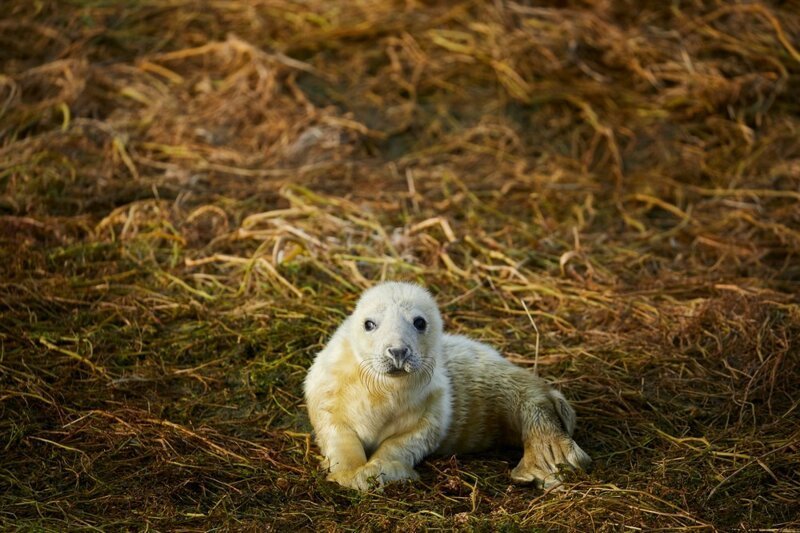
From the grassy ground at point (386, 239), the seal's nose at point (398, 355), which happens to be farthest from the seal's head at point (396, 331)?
the grassy ground at point (386, 239)

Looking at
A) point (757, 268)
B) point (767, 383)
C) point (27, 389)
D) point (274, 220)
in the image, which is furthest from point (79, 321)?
point (757, 268)

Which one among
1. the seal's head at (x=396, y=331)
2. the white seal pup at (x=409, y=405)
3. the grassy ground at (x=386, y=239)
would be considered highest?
the seal's head at (x=396, y=331)

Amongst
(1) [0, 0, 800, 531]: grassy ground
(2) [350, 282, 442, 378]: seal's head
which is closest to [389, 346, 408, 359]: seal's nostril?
(2) [350, 282, 442, 378]: seal's head

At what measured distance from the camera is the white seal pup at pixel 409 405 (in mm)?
4453

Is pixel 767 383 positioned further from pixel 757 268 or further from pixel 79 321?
pixel 79 321

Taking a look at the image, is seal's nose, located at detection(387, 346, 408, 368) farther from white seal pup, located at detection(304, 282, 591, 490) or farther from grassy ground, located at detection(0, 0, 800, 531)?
grassy ground, located at detection(0, 0, 800, 531)

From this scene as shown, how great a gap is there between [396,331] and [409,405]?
0.41m

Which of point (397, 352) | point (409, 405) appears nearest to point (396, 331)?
point (397, 352)

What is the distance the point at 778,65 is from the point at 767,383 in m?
5.00

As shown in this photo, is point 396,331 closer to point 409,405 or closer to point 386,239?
point 409,405

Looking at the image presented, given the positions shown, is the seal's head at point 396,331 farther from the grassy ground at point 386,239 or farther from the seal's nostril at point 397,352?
the grassy ground at point 386,239

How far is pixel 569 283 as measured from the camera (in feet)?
21.2

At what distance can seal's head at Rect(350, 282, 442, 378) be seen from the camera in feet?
14.4

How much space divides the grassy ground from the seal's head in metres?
0.52
